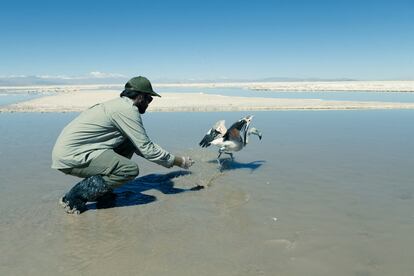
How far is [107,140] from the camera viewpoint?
18.8ft

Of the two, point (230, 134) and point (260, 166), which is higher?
point (230, 134)

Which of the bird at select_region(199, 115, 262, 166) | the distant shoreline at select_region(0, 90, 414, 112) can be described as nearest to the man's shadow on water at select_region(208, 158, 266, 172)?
the bird at select_region(199, 115, 262, 166)

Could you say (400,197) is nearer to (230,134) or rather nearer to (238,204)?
(238,204)

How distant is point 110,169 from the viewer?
18.4 ft

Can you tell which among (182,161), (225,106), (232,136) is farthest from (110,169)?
(225,106)

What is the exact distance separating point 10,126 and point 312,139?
34.3ft

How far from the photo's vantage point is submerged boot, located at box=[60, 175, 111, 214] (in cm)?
554

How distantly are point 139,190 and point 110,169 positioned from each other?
135 cm

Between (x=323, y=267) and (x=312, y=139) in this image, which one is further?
(x=312, y=139)

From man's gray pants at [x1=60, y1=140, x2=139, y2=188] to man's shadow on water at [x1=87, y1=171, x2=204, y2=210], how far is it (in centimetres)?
44

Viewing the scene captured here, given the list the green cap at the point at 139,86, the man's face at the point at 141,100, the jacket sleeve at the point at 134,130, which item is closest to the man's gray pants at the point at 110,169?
the jacket sleeve at the point at 134,130

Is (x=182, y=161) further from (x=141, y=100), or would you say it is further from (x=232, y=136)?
(x=232, y=136)

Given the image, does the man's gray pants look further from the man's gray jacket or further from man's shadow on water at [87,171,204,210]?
man's shadow on water at [87,171,204,210]

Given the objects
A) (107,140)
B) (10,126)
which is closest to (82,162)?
(107,140)
